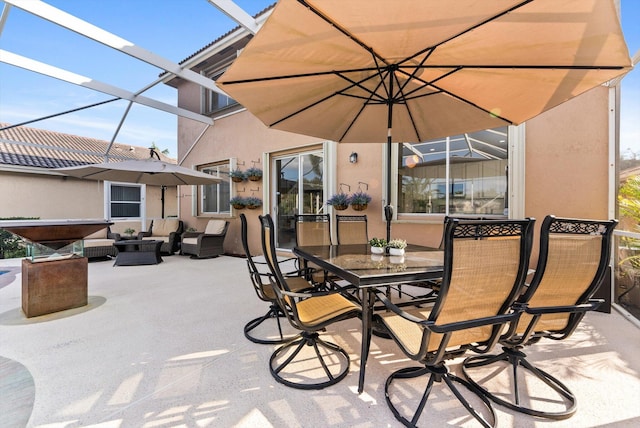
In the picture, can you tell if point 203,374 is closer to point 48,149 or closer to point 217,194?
point 217,194

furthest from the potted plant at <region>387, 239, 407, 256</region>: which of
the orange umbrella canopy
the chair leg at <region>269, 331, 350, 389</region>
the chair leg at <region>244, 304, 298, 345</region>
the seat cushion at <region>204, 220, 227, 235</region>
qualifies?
the seat cushion at <region>204, 220, 227, 235</region>

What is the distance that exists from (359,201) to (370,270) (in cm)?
326

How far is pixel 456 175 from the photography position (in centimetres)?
459

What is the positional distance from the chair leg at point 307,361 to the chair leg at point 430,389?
38 centimetres

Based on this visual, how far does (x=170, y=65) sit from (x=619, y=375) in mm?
7283

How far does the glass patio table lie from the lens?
1.78m

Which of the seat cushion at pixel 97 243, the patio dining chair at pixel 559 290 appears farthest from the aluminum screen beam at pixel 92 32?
the seat cushion at pixel 97 243

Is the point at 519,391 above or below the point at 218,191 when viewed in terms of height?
below

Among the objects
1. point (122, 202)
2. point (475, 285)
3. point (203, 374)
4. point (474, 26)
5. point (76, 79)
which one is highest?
point (76, 79)

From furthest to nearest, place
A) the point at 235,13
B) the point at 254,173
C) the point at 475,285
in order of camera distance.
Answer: the point at 254,173 < the point at 235,13 < the point at 475,285

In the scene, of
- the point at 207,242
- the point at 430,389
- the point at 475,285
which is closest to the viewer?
the point at 475,285

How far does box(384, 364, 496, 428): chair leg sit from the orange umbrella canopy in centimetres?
217

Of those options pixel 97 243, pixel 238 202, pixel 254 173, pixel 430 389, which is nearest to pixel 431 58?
pixel 430 389

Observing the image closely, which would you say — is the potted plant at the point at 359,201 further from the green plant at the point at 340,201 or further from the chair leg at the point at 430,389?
the chair leg at the point at 430,389
